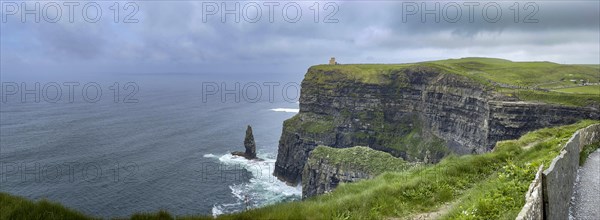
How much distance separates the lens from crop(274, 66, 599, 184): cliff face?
7912 centimetres

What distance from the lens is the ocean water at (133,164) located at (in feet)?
228

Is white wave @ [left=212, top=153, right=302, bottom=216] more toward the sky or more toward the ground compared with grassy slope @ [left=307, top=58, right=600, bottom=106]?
more toward the ground

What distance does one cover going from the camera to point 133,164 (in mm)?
91562

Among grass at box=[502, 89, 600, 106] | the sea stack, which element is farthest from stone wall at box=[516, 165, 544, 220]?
the sea stack

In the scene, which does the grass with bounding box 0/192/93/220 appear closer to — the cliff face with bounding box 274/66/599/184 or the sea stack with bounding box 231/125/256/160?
the cliff face with bounding box 274/66/599/184

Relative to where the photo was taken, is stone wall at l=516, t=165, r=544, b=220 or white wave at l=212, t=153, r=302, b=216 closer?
stone wall at l=516, t=165, r=544, b=220

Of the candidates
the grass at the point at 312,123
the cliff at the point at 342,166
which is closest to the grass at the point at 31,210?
the cliff at the point at 342,166

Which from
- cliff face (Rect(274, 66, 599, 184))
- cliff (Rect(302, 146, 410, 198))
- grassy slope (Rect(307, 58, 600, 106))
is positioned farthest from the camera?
cliff face (Rect(274, 66, 599, 184))

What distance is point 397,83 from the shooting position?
110938mm

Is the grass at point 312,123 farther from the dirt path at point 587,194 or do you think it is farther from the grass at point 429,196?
the grass at point 429,196

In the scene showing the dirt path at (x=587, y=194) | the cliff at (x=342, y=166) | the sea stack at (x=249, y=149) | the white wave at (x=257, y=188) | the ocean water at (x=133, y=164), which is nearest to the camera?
the dirt path at (x=587, y=194)

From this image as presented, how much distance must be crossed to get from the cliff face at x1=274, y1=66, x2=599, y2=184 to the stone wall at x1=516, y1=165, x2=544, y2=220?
70.2 meters

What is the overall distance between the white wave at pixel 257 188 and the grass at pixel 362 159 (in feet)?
50.3

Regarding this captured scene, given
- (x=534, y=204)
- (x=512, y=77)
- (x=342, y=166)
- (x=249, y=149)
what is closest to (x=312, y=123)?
(x=249, y=149)
